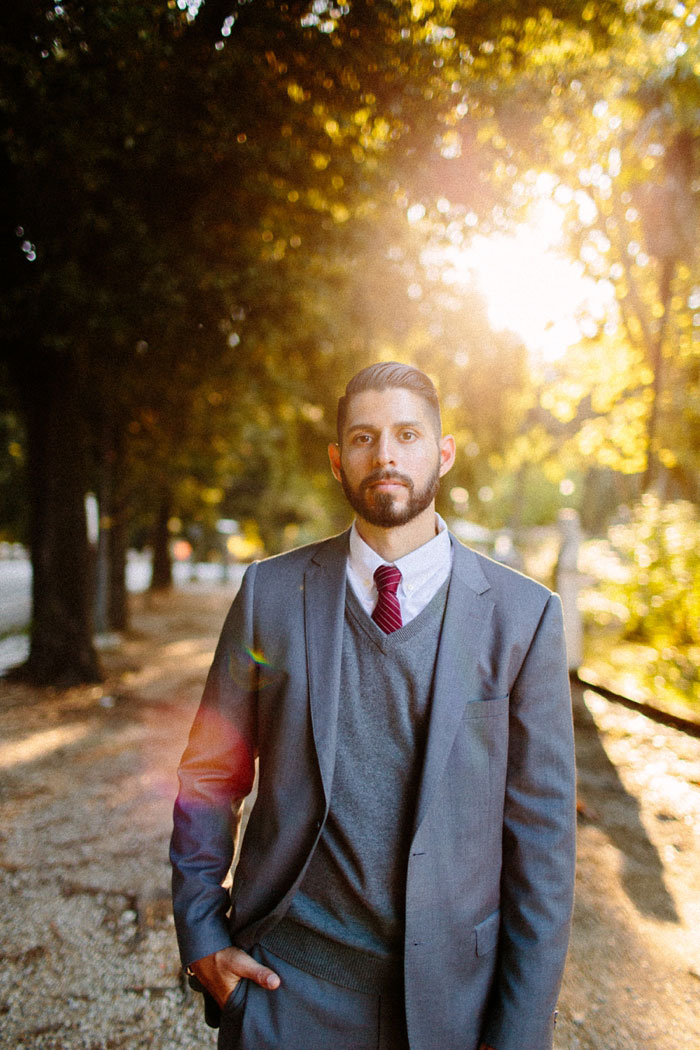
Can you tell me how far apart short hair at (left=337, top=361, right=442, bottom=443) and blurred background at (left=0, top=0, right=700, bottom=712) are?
193 inches

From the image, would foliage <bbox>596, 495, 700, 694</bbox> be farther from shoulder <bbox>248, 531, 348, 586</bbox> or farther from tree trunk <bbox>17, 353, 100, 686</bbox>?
tree trunk <bbox>17, 353, 100, 686</bbox>

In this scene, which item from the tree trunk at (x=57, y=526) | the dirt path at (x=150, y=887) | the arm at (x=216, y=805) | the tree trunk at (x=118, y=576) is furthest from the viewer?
the tree trunk at (x=118, y=576)

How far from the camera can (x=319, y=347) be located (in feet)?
35.4

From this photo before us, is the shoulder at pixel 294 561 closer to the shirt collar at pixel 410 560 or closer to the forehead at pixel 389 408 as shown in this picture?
the shirt collar at pixel 410 560

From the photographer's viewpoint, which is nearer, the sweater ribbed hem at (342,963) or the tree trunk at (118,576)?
the sweater ribbed hem at (342,963)

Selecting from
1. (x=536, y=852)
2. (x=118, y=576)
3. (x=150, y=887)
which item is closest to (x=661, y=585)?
(x=150, y=887)

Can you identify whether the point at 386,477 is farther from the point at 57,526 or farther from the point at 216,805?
the point at 57,526

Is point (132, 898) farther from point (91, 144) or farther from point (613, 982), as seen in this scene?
point (91, 144)

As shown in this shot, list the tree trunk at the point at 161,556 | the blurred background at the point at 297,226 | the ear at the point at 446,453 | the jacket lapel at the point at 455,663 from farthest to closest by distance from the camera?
the tree trunk at the point at 161,556
the blurred background at the point at 297,226
the ear at the point at 446,453
the jacket lapel at the point at 455,663

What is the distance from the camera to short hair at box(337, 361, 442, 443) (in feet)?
6.27

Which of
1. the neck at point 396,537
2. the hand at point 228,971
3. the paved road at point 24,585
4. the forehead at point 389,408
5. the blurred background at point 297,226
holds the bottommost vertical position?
the paved road at point 24,585

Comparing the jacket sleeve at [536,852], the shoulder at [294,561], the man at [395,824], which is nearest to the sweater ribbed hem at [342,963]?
the man at [395,824]

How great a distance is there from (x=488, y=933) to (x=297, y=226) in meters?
7.77

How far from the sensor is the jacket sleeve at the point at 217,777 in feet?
→ 5.90
